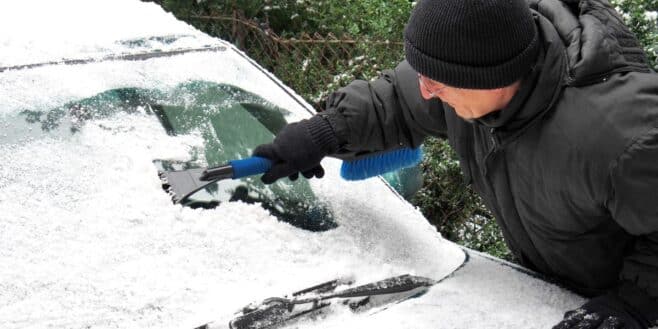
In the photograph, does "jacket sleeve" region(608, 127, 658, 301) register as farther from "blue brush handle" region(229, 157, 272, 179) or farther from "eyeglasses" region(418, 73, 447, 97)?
"blue brush handle" region(229, 157, 272, 179)

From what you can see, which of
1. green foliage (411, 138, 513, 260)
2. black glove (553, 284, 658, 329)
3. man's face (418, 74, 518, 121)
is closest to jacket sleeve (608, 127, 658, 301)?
black glove (553, 284, 658, 329)

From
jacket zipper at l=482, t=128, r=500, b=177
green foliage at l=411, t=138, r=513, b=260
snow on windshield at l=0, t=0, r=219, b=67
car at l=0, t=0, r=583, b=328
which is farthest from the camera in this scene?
green foliage at l=411, t=138, r=513, b=260

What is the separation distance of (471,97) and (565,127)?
223 millimetres

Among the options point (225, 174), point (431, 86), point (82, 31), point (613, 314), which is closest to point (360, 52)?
point (82, 31)

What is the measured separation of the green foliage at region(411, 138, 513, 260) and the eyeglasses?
6.05 feet

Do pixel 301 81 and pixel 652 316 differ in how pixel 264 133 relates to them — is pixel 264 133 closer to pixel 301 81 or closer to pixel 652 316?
pixel 652 316

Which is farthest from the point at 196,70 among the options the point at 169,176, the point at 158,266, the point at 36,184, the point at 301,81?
the point at 301,81

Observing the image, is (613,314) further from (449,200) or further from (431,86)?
(449,200)

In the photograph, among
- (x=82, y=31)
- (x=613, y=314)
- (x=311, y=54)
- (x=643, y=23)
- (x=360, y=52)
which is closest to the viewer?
(x=613, y=314)

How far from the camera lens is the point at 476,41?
1505 mm

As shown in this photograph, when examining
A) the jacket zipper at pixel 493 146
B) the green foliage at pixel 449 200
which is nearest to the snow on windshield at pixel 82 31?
the jacket zipper at pixel 493 146

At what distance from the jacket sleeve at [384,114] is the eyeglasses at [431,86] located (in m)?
0.32

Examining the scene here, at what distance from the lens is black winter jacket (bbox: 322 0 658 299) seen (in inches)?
58.2

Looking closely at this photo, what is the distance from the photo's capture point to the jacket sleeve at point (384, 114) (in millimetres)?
2055
